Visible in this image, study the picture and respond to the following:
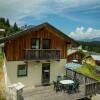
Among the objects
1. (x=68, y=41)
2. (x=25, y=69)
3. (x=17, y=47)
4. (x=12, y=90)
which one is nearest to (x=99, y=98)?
(x=68, y=41)

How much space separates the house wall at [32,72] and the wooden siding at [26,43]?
0.77 metres

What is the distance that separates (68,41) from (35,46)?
162 inches

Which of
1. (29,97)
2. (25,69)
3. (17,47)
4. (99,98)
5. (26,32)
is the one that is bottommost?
(99,98)

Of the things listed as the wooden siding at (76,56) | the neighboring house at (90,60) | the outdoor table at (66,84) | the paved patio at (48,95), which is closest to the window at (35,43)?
the paved patio at (48,95)

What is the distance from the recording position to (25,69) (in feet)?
80.3

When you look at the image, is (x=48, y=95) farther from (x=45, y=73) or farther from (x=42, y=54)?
(x=45, y=73)

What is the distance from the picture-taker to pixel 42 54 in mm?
24672

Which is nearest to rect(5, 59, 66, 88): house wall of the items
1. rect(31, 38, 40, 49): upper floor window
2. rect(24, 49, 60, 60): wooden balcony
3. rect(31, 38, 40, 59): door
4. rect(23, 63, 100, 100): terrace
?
rect(24, 49, 60, 60): wooden balcony

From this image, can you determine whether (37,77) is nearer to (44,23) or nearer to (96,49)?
(44,23)

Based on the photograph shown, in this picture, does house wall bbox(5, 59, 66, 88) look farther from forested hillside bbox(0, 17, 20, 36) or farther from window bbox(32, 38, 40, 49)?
forested hillside bbox(0, 17, 20, 36)

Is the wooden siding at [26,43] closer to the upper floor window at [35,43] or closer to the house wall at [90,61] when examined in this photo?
the upper floor window at [35,43]

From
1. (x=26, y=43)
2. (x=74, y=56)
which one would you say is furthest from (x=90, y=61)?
(x=26, y=43)

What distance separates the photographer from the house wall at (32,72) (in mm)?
23328

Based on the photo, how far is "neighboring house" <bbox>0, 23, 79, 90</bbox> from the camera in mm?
→ 23359
